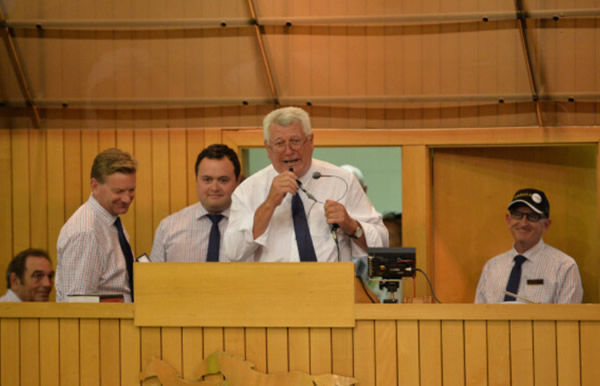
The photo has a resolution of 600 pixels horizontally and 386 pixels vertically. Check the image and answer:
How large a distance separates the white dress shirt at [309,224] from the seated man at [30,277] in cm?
117

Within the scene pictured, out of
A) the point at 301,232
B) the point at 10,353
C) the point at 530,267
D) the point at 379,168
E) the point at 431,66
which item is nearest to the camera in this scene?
the point at 10,353

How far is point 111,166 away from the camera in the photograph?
4422mm

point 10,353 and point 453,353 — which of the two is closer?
point 453,353

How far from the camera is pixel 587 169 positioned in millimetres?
5227

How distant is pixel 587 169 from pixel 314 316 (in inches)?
100

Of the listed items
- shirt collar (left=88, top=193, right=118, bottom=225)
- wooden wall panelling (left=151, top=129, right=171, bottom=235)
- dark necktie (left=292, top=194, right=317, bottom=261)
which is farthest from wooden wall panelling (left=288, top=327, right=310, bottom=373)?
wooden wall panelling (left=151, top=129, right=171, bottom=235)

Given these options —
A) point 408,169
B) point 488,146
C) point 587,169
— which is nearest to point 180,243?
→ point 408,169

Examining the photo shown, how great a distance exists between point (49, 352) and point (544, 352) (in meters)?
2.02

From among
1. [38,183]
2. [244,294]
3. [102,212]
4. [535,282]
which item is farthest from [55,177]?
[535,282]

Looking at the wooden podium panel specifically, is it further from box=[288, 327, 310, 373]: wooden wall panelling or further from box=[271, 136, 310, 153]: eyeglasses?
box=[271, 136, 310, 153]: eyeglasses

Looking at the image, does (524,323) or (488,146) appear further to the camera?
(488,146)

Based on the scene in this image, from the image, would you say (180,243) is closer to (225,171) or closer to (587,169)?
(225,171)

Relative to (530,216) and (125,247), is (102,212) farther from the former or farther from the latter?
(530,216)

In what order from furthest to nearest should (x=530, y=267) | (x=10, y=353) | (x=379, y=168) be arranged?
(x=379, y=168) → (x=530, y=267) → (x=10, y=353)
